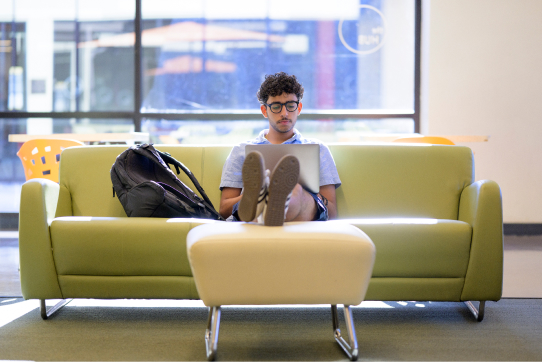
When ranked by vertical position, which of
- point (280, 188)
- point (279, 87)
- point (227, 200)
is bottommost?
point (227, 200)

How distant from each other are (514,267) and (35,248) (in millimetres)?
2627

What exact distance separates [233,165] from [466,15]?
3.23 metres

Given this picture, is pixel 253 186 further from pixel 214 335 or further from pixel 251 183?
pixel 214 335

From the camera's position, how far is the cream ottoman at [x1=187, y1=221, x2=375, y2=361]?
1452mm

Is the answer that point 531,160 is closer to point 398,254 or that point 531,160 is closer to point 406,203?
point 406,203

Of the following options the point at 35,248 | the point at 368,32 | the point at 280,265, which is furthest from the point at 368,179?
the point at 368,32

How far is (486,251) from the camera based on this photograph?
194 centimetres

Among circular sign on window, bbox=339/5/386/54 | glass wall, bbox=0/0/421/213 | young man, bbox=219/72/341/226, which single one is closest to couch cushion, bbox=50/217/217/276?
young man, bbox=219/72/341/226

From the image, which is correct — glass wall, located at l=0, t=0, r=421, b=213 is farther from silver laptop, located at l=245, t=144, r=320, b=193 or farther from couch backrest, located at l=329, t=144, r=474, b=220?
silver laptop, located at l=245, t=144, r=320, b=193

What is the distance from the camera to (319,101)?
5.02 meters

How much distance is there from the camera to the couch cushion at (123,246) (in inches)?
76.4

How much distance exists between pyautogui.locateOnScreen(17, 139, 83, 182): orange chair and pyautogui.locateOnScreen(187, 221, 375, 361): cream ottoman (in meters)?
2.08

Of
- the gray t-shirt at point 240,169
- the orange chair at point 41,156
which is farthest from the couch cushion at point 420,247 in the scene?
the orange chair at point 41,156

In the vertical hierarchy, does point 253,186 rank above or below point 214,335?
above
